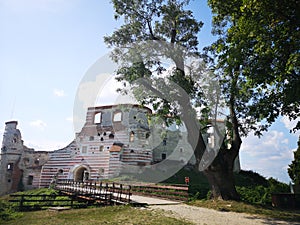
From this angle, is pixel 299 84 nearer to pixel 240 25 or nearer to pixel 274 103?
pixel 274 103

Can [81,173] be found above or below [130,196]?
above

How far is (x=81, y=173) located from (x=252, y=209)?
30.2 meters

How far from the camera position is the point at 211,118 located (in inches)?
546

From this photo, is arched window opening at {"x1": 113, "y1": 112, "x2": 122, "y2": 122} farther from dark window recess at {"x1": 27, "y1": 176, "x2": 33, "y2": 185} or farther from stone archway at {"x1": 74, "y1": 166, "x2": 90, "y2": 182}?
dark window recess at {"x1": 27, "y1": 176, "x2": 33, "y2": 185}

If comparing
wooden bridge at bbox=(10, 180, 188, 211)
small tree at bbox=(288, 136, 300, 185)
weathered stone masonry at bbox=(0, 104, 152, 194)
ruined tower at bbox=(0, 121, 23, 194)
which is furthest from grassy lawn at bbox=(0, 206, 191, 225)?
ruined tower at bbox=(0, 121, 23, 194)

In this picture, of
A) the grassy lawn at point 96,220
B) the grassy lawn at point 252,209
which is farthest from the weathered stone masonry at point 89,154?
the grassy lawn at point 96,220

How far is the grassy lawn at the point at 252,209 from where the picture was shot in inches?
365

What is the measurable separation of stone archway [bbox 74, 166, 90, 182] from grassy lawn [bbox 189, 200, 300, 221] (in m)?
25.8

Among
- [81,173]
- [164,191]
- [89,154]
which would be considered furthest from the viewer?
[81,173]

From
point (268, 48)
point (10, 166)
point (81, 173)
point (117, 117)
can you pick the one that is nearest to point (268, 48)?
point (268, 48)

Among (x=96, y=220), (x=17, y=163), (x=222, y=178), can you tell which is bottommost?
(x=96, y=220)

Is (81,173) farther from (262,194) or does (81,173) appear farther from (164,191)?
(262,194)

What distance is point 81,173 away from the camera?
119 feet

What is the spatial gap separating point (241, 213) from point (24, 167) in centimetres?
3609
